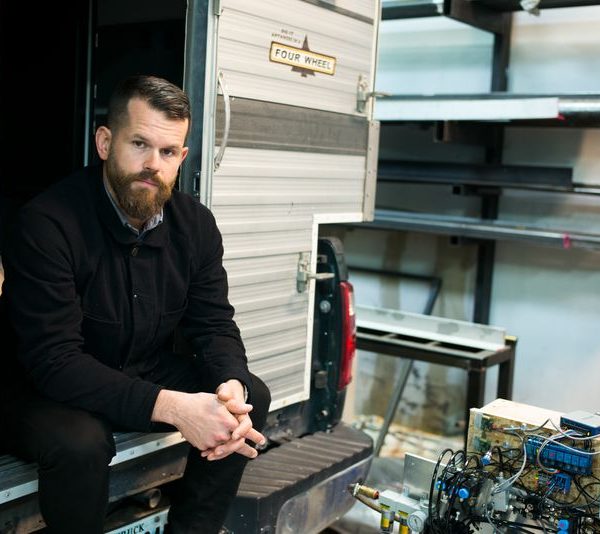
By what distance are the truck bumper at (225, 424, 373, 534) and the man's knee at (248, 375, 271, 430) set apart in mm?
238

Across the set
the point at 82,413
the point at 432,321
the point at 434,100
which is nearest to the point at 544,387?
the point at 432,321

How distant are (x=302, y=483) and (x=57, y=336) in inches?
41.1

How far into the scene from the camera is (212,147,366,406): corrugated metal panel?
272 cm

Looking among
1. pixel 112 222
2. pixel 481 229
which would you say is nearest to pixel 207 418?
pixel 112 222

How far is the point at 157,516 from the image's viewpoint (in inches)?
102

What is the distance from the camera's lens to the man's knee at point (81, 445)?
2098mm

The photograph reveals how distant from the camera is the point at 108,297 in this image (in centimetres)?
236

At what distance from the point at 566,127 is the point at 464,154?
0.65 meters

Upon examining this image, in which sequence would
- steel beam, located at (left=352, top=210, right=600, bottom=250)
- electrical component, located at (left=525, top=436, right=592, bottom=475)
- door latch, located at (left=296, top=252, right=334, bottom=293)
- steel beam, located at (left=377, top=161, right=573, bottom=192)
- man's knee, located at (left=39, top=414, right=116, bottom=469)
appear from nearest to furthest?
1. man's knee, located at (left=39, top=414, right=116, bottom=469)
2. electrical component, located at (left=525, top=436, right=592, bottom=475)
3. door latch, located at (left=296, top=252, right=334, bottom=293)
4. steel beam, located at (left=352, top=210, right=600, bottom=250)
5. steel beam, located at (left=377, top=161, right=573, bottom=192)

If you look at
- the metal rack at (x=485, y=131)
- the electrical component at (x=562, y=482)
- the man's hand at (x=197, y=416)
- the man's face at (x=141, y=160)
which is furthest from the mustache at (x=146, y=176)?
the metal rack at (x=485, y=131)

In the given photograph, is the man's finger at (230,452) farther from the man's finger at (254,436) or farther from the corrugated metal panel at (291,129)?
the corrugated metal panel at (291,129)

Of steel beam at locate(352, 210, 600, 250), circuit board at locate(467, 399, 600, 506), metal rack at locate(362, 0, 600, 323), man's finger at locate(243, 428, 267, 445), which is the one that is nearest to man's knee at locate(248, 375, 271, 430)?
man's finger at locate(243, 428, 267, 445)

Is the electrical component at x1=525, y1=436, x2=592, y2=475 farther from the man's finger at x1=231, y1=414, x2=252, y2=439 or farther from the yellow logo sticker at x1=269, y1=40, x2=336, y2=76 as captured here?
the yellow logo sticker at x1=269, y1=40, x2=336, y2=76

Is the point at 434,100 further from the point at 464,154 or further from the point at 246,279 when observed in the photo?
the point at 246,279
